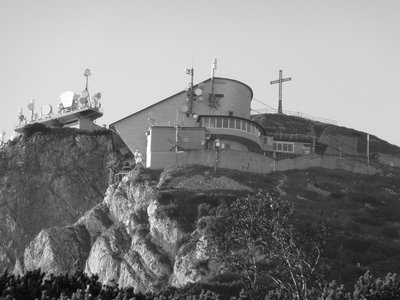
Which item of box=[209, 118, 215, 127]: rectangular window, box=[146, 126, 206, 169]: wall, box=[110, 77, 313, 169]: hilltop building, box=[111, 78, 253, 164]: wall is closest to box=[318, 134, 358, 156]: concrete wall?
box=[110, 77, 313, 169]: hilltop building

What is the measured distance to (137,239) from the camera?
2869 inches

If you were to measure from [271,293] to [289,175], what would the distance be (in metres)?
42.3

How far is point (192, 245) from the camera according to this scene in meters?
69.2

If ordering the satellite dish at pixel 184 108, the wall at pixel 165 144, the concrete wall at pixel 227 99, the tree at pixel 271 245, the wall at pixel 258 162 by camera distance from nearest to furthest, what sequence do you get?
the tree at pixel 271 245, the wall at pixel 258 162, the wall at pixel 165 144, the satellite dish at pixel 184 108, the concrete wall at pixel 227 99

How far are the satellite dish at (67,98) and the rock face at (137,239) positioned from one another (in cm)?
2167

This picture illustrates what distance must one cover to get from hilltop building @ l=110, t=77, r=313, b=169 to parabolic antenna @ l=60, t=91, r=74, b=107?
9.48 m

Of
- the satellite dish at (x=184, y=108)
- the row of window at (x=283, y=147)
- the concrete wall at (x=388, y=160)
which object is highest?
the satellite dish at (x=184, y=108)

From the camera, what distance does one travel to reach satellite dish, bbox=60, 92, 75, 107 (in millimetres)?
101750

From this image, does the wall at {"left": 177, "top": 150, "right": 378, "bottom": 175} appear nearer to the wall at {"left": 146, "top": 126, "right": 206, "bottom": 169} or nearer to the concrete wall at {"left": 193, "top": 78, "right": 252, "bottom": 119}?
the wall at {"left": 146, "top": 126, "right": 206, "bottom": 169}

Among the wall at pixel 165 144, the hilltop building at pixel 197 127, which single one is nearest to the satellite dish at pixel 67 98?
the hilltop building at pixel 197 127

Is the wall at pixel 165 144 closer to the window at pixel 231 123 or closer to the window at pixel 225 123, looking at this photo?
the window at pixel 225 123

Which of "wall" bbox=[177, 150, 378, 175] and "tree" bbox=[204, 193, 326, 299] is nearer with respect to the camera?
"tree" bbox=[204, 193, 326, 299]

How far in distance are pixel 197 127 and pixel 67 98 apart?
2148 cm

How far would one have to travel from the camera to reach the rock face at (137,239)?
2699 inches
